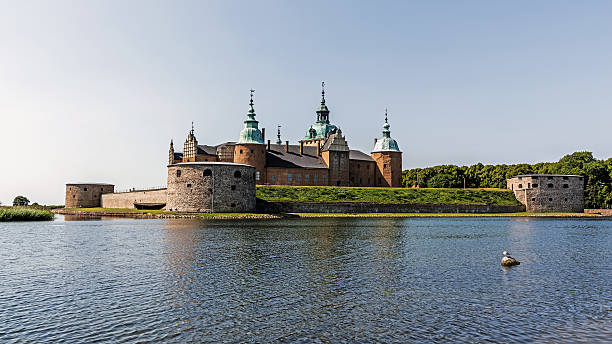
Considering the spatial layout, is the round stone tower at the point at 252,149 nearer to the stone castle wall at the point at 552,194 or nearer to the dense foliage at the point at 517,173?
the dense foliage at the point at 517,173

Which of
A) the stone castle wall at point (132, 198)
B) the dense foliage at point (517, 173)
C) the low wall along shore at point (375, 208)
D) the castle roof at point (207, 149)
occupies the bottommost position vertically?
the low wall along shore at point (375, 208)

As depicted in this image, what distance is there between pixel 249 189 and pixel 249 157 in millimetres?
14733

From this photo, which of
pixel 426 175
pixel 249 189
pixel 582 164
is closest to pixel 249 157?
pixel 249 189

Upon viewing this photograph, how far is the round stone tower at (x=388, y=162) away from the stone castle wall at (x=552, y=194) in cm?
2062

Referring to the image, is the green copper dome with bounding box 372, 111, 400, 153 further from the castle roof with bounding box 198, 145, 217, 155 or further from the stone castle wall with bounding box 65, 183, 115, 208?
the stone castle wall with bounding box 65, 183, 115, 208

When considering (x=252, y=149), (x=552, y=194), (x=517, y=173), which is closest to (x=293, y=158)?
(x=252, y=149)

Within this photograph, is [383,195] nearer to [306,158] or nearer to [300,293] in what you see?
[306,158]

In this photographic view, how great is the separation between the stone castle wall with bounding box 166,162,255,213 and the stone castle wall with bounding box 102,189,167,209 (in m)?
4.41

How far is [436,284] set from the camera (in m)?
17.1

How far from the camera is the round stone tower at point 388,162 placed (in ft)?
282

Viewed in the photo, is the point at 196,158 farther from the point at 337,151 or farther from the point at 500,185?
the point at 500,185

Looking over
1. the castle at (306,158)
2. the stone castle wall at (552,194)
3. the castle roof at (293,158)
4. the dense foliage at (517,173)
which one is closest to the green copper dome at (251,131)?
the castle at (306,158)

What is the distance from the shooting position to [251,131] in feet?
247

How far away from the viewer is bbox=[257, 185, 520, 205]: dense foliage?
214 ft
